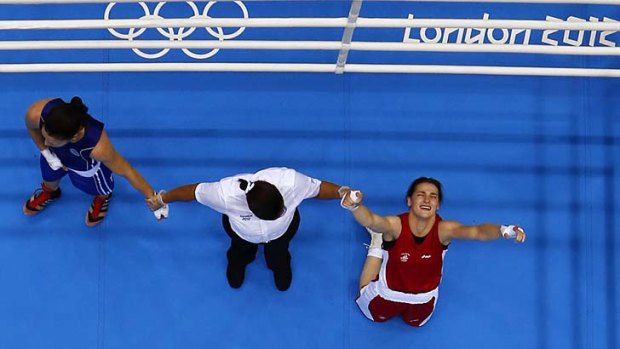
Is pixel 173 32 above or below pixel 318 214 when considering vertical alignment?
above

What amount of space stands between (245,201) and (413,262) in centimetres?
72

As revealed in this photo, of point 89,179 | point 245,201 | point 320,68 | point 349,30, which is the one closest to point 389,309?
point 245,201

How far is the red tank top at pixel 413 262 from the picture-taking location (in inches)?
98.9

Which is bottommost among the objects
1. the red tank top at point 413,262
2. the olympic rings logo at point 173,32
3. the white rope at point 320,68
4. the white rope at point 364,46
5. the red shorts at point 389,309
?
the red shorts at point 389,309

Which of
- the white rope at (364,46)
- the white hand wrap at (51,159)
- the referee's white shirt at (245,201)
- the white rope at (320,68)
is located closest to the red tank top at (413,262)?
the referee's white shirt at (245,201)

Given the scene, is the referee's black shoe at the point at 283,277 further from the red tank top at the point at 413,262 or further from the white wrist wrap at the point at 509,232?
the white wrist wrap at the point at 509,232

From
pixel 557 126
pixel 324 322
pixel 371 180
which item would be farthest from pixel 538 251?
pixel 324 322

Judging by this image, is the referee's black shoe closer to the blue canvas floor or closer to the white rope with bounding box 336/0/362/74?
the blue canvas floor

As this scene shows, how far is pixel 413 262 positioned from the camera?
2.55m

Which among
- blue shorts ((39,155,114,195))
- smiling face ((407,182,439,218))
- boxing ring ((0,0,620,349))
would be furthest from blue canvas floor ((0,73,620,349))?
smiling face ((407,182,439,218))

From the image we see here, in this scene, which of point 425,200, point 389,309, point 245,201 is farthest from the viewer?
point 389,309

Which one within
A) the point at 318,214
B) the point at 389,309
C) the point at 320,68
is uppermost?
the point at 320,68

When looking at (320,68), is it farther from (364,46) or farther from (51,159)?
(51,159)

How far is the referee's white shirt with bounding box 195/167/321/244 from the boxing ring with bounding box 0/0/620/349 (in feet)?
1.33
